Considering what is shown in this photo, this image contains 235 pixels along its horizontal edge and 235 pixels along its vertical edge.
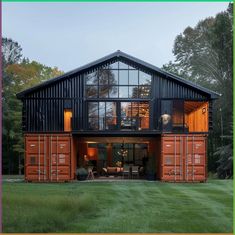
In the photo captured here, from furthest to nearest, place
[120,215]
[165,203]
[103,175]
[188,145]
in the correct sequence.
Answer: [103,175] < [188,145] < [165,203] < [120,215]

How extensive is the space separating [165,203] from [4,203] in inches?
204

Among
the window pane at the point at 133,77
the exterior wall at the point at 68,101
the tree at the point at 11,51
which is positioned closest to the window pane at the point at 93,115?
the exterior wall at the point at 68,101

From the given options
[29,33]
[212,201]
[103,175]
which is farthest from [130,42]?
[212,201]

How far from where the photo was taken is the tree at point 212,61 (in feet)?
125

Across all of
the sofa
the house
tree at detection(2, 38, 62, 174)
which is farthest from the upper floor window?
tree at detection(2, 38, 62, 174)

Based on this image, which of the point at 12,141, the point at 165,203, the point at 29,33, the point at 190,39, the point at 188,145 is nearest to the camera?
the point at 165,203

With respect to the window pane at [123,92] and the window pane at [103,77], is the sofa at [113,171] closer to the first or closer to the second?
the window pane at [123,92]

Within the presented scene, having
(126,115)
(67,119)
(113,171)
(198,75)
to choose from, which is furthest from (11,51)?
(126,115)

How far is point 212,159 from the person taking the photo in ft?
140

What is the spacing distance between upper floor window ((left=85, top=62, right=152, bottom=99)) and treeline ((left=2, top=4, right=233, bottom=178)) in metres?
9.80

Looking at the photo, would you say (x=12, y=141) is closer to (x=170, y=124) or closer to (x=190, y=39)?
(x=170, y=124)

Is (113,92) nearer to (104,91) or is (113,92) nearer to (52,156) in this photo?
(104,91)

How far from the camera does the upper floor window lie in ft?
82.6

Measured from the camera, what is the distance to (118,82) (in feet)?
82.8
